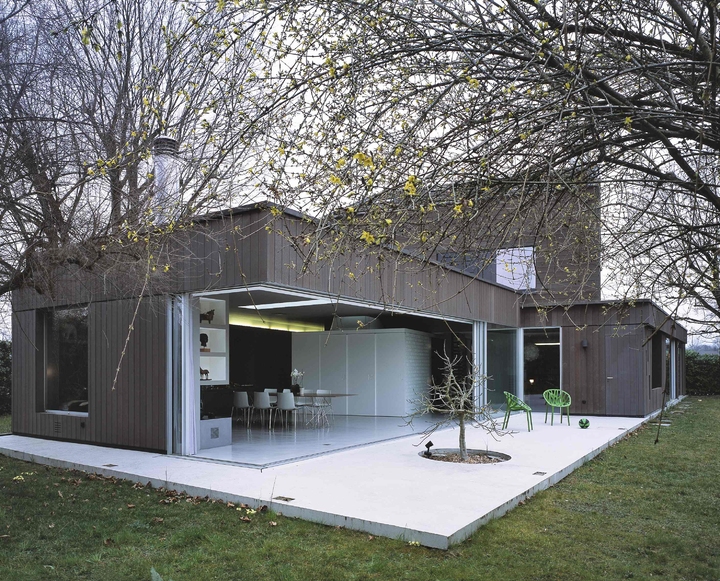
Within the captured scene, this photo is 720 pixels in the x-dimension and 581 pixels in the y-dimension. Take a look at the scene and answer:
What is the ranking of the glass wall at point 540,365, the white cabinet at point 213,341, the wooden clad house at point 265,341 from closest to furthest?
1. the wooden clad house at point 265,341
2. the white cabinet at point 213,341
3. the glass wall at point 540,365

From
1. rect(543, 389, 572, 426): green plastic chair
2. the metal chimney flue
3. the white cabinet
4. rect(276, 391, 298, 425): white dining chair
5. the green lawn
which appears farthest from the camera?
rect(543, 389, 572, 426): green plastic chair

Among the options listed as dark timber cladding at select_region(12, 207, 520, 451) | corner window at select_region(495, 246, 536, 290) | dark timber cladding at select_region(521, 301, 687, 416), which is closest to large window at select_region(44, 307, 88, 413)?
dark timber cladding at select_region(12, 207, 520, 451)

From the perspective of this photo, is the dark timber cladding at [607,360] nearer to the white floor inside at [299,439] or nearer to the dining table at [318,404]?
the white floor inside at [299,439]

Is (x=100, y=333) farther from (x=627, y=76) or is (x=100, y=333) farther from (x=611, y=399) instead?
(x=611, y=399)

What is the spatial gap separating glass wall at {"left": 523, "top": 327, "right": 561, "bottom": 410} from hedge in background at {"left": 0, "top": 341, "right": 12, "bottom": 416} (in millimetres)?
13110

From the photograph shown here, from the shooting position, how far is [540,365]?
16484mm

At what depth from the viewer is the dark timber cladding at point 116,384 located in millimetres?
8906

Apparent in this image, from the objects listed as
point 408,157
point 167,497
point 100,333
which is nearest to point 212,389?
point 100,333

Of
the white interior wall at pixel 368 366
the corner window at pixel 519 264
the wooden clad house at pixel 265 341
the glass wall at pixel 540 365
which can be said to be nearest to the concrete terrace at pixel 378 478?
the wooden clad house at pixel 265 341

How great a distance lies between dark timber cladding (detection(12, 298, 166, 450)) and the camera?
8906mm

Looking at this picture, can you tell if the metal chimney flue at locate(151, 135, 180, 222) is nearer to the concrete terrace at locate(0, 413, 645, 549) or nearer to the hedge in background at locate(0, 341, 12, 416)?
the concrete terrace at locate(0, 413, 645, 549)

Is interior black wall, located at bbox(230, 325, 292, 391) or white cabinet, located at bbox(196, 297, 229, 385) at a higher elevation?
white cabinet, located at bbox(196, 297, 229, 385)

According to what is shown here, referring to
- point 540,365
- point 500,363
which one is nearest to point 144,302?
point 500,363

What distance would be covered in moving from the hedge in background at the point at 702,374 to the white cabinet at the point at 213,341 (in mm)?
22436
